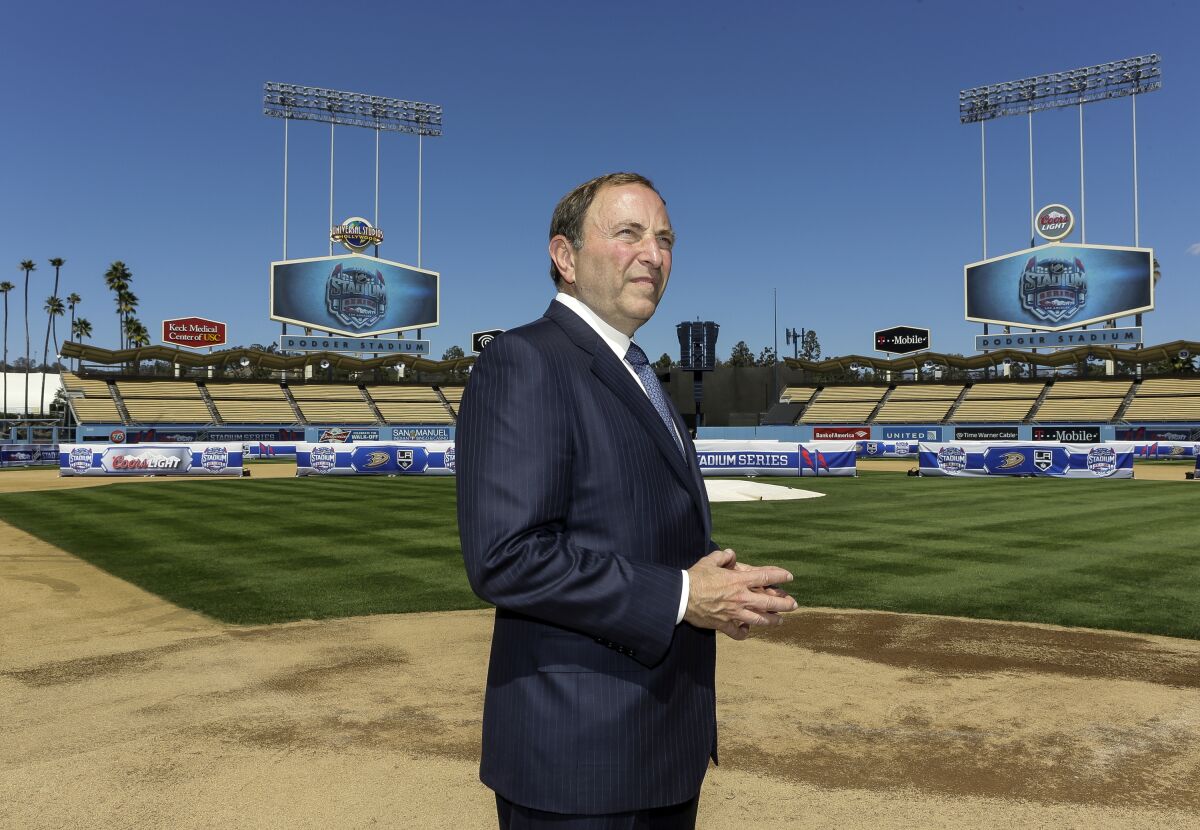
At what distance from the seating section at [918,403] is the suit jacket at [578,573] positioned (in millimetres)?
63839

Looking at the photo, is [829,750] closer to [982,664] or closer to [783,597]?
[982,664]

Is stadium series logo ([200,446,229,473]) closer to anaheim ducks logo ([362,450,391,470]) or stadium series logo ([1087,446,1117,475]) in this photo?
anaheim ducks logo ([362,450,391,470])

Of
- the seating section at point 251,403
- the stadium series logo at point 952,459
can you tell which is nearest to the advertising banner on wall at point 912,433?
the stadium series logo at point 952,459

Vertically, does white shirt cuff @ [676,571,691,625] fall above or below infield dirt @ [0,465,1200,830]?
above

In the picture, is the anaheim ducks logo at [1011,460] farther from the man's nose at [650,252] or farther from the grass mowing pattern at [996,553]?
the man's nose at [650,252]

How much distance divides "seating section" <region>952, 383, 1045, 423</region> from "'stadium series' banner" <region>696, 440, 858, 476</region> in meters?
32.3

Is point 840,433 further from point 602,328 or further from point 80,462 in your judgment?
point 602,328

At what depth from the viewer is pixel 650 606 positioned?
6.19 ft

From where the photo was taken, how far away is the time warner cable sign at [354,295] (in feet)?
214

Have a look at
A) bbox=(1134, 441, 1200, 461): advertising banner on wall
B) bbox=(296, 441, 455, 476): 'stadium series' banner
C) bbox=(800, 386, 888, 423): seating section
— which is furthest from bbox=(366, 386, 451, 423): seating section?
bbox=(1134, 441, 1200, 461): advertising banner on wall

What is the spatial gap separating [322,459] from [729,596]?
35.2 metres

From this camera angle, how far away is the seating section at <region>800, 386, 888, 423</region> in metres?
65.6

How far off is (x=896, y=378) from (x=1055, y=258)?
15445 millimetres

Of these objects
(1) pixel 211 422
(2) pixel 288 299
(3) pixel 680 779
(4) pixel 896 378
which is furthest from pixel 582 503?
(4) pixel 896 378
